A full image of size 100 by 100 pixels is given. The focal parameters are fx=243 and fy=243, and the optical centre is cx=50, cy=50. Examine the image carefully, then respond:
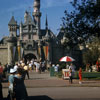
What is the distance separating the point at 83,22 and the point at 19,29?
67.0m

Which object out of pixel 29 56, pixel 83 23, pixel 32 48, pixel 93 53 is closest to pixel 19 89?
pixel 83 23

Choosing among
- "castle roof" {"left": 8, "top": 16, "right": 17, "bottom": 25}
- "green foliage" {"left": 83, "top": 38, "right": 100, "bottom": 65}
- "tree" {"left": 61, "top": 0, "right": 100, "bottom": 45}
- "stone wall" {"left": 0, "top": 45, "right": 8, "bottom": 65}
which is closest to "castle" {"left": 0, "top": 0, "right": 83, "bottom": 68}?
"stone wall" {"left": 0, "top": 45, "right": 8, "bottom": 65}

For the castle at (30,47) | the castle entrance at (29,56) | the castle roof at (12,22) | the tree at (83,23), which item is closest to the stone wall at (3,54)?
the castle at (30,47)

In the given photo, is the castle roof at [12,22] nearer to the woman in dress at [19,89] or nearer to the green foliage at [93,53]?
the green foliage at [93,53]

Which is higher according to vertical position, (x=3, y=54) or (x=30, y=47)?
(x=30, y=47)

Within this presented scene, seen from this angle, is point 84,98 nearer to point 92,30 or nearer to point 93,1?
point 92,30

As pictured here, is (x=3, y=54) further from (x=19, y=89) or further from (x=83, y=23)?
(x=19, y=89)

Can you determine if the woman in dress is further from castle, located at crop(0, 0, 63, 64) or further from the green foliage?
castle, located at crop(0, 0, 63, 64)

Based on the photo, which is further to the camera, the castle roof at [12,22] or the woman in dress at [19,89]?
the castle roof at [12,22]

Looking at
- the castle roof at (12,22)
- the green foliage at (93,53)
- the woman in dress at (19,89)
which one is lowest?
the woman in dress at (19,89)

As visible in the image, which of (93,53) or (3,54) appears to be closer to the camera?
(93,53)

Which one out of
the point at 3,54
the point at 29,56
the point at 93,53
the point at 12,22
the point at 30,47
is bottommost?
the point at 93,53

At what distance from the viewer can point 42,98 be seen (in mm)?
11516

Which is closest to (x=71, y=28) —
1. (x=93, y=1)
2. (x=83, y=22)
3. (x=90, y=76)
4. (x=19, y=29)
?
(x=83, y=22)
